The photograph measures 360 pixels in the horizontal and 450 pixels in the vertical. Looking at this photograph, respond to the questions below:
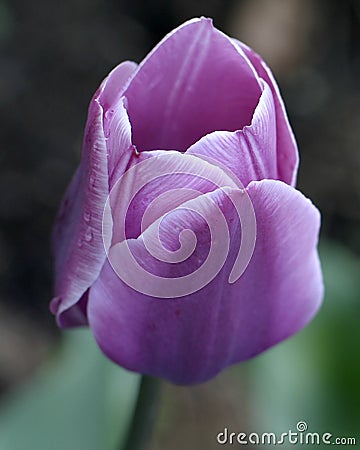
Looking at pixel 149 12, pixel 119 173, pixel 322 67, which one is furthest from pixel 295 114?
pixel 119 173

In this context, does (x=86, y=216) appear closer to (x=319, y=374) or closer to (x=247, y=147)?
(x=247, y=147)

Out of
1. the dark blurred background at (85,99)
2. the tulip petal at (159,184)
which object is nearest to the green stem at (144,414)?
the tulip petal at (159,184)

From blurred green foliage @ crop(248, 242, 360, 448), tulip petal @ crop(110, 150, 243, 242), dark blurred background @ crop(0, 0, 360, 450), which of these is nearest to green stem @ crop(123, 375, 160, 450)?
tulip petal @ crop(110, 150, 243, 242)

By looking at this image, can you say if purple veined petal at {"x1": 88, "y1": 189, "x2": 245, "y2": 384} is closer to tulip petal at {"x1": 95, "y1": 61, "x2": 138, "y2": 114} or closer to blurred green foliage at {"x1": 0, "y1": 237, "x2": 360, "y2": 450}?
tulip petal at {"x1": 95, "y1": 61, "x2": 138, "y2": 114}

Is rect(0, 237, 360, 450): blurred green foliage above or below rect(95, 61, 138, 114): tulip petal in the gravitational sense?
below

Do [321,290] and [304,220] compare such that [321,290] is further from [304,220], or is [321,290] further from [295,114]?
[295,114]

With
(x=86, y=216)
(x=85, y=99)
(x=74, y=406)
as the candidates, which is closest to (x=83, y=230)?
(x=86, y=216)
